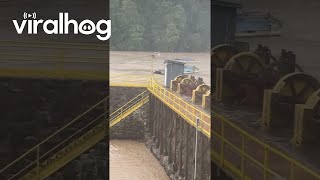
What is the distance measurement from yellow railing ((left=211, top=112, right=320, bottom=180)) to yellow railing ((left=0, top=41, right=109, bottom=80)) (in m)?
1.71

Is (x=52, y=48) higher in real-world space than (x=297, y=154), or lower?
higher

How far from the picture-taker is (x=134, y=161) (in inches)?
187

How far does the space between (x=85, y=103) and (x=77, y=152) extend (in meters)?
0.54

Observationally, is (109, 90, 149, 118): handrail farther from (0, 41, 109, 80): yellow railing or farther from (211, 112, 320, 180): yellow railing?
(211, 112, 320, 180): yellow railing

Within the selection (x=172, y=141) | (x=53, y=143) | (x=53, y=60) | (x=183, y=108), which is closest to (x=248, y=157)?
(x=183, y=108)

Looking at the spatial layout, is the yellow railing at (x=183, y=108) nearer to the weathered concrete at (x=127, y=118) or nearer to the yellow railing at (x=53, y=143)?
the weathered concrete at (x=127, y=118)

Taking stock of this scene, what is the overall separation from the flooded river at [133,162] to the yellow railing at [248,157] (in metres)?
1.58

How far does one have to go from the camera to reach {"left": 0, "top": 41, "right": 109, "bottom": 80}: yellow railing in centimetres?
442

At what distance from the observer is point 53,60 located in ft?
15.0

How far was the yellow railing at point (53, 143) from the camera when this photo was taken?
14.1ft

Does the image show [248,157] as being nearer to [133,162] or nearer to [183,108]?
[183,108]

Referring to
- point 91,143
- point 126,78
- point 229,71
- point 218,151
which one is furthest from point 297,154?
point 126,78

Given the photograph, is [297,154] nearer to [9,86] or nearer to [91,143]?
[91,143]

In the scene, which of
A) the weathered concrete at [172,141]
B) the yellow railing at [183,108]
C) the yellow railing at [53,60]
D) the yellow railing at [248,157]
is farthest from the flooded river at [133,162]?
the yellow railing at [248,157]
